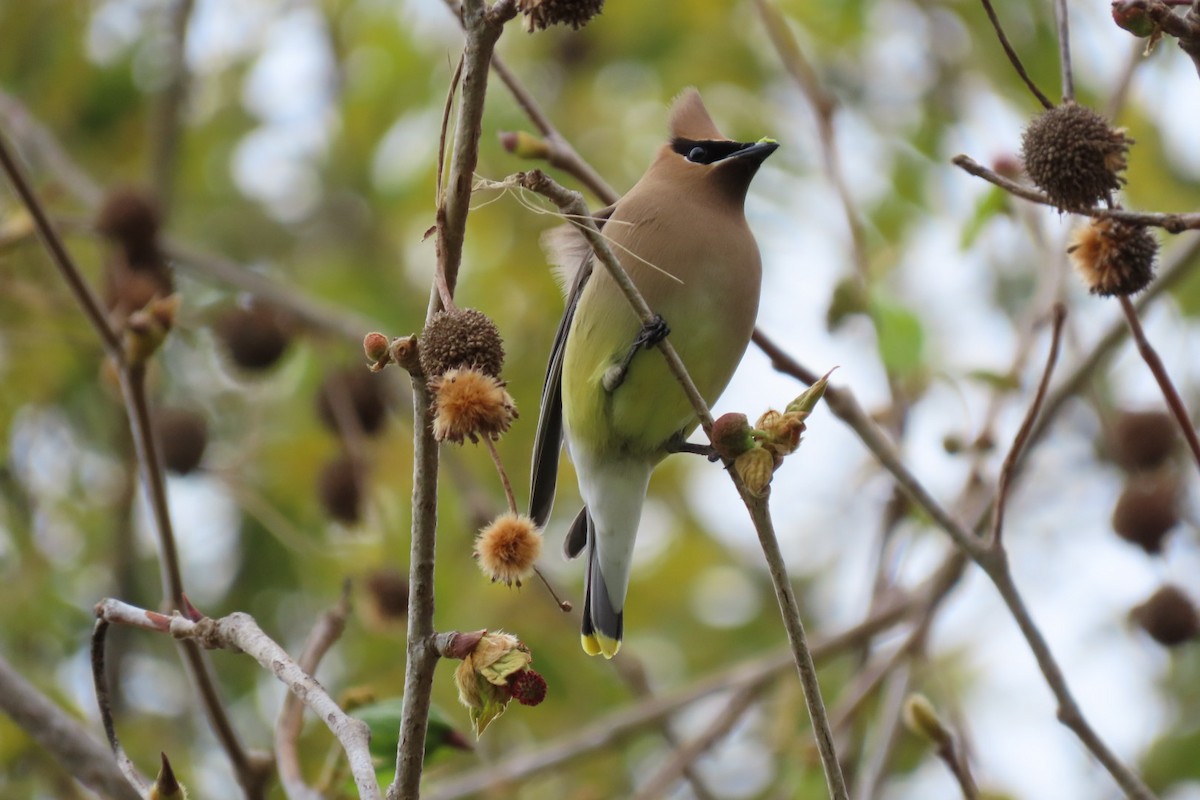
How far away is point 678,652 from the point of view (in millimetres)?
6184

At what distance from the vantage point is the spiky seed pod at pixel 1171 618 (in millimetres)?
3746

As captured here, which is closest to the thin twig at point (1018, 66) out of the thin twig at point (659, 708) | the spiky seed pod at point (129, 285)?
the thin twig at point (659, 708)

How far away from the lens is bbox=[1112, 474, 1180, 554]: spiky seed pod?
3908 mm

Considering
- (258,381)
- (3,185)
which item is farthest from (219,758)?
(3,185)

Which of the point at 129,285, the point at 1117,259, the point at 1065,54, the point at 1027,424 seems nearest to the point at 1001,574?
the point at 1027,424

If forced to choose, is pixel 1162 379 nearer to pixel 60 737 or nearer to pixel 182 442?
pixel 60 737

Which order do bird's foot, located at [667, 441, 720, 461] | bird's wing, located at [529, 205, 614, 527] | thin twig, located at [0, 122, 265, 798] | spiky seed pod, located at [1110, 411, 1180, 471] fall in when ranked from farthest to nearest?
spiky seed pod, located at [1110, 411, 1180, 471] → bird's wing, located at [529, 205, 614, 527] → bird's foot, located at [667, 441, 720, 461] → thin twig, located at [0, 122, 265, 798]

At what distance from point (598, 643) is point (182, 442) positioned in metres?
1.58

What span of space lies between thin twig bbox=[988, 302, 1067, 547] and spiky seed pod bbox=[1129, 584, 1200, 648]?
1.32m

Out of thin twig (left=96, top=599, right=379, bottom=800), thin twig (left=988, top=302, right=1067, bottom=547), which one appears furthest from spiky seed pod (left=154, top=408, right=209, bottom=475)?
thin twig (left=988, top=302, right=1067, bottom=547)

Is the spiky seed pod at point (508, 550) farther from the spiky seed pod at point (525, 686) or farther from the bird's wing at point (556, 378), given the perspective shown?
the bird's wing at point (556, 378)

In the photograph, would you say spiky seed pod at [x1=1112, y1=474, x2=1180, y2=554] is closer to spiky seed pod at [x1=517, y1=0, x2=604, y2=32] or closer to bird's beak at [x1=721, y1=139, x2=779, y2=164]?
bird's beak at [x1=721, y1=139, x2=779, y2=164]

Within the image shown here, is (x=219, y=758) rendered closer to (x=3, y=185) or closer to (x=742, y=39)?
(x=3, y=185)

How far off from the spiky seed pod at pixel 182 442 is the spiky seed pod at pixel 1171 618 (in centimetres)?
284
